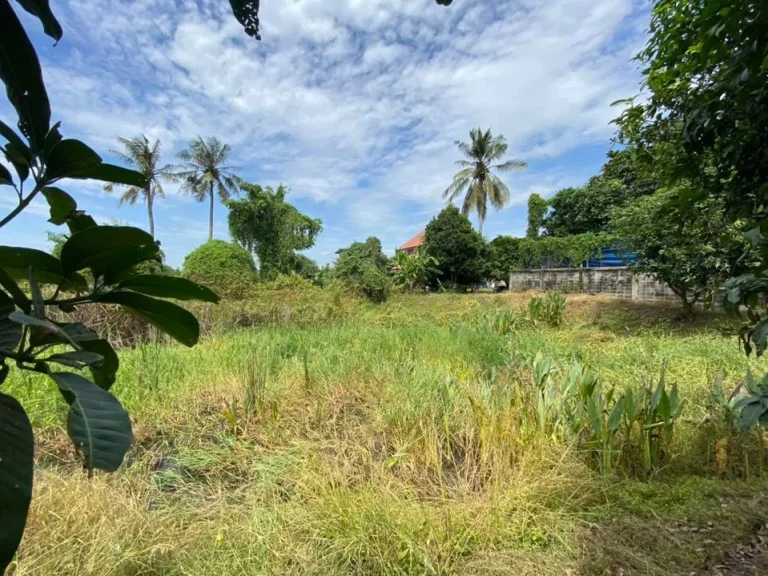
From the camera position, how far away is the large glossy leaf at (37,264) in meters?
0.43

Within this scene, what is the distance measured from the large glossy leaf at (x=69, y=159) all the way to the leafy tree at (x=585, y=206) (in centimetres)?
1844

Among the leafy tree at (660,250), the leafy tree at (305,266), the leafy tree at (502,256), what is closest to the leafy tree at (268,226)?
the leafy tree at (305,266)

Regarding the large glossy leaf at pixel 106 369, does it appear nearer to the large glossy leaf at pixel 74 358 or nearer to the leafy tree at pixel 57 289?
the leafy tree at pixel 57 289

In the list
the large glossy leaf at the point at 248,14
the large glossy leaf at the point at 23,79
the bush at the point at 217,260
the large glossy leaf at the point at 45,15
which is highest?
the bush at the point at 217,260

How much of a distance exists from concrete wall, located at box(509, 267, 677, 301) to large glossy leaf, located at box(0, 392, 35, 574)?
432 inches

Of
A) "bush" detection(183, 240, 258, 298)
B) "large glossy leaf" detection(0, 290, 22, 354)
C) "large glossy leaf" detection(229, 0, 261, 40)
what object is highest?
"bush" detection(183, 240, 258, 298)

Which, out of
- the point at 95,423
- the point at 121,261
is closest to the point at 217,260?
the point at 121,261

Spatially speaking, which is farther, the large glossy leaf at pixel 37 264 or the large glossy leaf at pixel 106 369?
the large glossy leaf at pixel 106 369

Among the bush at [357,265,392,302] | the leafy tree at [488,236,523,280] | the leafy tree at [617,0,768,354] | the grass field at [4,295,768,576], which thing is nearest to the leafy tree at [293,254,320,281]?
the bush at [357,265,392,302]

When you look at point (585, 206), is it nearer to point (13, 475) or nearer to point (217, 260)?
point (217, 260)

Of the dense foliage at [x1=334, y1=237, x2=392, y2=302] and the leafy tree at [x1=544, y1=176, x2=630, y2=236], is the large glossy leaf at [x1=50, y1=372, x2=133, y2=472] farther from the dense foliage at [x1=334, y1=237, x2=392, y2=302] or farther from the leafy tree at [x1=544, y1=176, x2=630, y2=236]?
the leafy tree at [x1=544, y1=176, x2=630, y2=236]

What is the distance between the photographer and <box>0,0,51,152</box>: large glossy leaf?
1.21ft

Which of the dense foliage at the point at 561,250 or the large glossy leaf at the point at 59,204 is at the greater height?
the dense foliage at the point at 561,250

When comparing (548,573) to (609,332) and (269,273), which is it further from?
(269,273)
